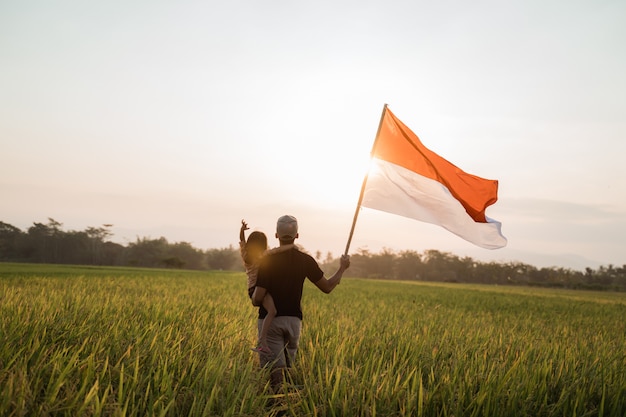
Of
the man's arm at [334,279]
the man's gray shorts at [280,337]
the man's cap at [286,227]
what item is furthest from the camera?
the man's arm at [334,279]

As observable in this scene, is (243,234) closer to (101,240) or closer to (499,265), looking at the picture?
(101,240)

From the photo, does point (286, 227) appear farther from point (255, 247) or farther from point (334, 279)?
point (334, 279)

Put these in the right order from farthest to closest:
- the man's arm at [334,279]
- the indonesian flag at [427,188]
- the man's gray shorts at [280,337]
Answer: the indonesian flag at [427,188] < the man's arm at [334,279] < the man's gray shorts at [280,337]

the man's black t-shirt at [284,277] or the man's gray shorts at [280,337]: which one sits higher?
the man's black t-shirt at [284,277]

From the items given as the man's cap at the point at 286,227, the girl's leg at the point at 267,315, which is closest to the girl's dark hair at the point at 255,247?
the man's cap at the point at 286,227

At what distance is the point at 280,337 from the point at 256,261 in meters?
0.85

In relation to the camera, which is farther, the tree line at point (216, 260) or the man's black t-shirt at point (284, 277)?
the tree line at point (216, 260)

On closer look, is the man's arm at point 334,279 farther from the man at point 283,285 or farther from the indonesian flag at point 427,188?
Answer: the indonesian flag at point 427,188

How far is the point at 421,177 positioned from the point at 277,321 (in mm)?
2908

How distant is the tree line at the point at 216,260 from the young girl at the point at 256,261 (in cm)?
9694

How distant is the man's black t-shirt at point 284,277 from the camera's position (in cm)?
474

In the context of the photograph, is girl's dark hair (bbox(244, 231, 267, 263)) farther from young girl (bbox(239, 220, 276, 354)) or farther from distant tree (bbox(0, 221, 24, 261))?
distant tree (bbox(0, 221, 24, 261))

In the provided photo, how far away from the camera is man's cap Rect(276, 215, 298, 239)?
4.69 meters

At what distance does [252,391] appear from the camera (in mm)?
3963
